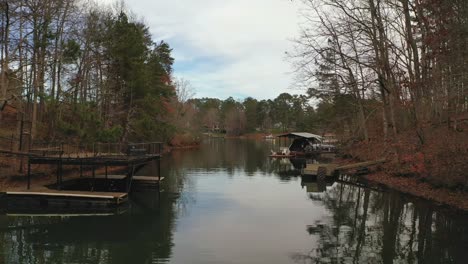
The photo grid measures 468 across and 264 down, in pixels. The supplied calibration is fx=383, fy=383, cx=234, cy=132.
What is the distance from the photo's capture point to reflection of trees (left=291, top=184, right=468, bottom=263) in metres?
10.9

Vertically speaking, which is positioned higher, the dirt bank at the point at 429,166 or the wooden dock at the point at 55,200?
the dirt bank at the point at 429,166

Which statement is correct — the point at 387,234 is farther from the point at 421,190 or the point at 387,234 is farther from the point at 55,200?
the point at 55,200

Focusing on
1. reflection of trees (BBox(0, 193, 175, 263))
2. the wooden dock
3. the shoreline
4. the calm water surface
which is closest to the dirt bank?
the shoreline

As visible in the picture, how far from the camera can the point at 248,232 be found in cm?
1368

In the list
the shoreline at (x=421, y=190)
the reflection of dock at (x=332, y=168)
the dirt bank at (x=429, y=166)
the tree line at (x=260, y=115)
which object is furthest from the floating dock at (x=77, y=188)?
the tree line at (x=260, y=115)

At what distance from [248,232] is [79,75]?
21.3m

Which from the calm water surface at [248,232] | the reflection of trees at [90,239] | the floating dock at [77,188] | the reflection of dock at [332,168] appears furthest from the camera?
the reflection of dock at [332,168]

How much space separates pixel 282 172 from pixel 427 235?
2105 centimetres

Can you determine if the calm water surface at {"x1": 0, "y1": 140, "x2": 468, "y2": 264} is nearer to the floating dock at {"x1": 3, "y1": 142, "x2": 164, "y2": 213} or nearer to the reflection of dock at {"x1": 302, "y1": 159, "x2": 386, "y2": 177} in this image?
the floating dock at {"x1": 3, "y1": 142, "x2": 164, "y2": 213}

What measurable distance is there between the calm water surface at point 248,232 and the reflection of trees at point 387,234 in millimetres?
31

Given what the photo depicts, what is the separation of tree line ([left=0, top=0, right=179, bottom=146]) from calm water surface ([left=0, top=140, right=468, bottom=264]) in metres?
8.12

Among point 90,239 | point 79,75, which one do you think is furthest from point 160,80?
point 90,239

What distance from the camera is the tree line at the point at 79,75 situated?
20969mm

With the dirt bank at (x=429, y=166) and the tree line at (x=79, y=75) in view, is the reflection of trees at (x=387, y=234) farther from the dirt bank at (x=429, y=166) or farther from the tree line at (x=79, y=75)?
the tree line at (x=79, y=75)
